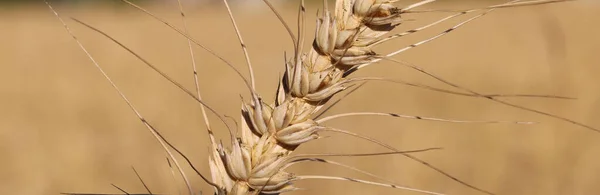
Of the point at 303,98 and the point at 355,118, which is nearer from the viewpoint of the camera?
the point at 303,98

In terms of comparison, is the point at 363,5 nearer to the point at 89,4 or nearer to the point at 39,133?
the point at 39,133

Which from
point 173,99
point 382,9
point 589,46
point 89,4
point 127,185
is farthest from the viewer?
point 89,4

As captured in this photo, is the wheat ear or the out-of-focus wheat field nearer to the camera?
the wheat ear

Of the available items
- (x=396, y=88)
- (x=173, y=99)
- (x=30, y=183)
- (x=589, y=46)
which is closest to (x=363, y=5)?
(x=30, y=183)

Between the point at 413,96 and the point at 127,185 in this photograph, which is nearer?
the point at 127,185

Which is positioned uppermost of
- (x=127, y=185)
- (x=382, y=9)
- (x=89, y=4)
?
(x=89, y=4)

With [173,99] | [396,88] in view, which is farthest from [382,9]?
[396,88]

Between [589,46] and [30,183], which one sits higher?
[589,46]

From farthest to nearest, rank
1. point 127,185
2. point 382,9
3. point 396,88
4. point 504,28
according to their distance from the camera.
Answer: point 504,28
point 396,88
point 127,185
point 382,9
